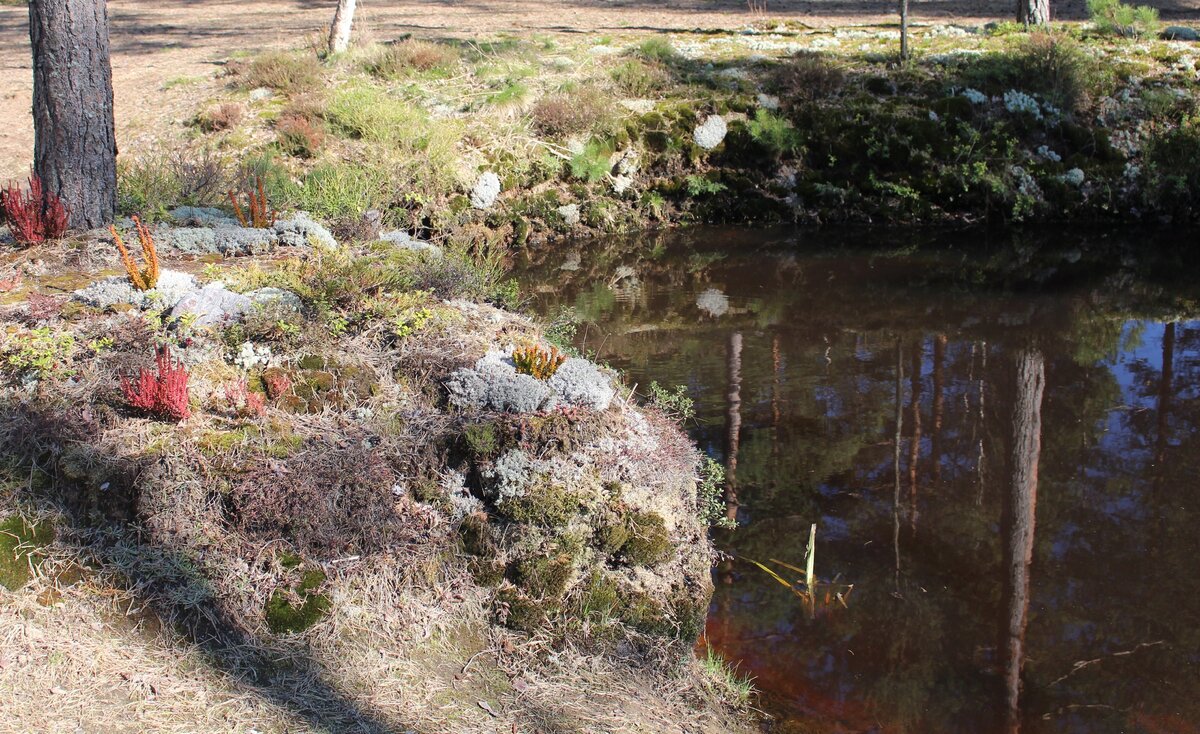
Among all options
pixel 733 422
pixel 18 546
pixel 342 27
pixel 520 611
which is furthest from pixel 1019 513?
pixel 342 27

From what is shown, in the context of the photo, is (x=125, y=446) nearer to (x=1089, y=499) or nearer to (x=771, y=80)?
(x=1089, y=499)

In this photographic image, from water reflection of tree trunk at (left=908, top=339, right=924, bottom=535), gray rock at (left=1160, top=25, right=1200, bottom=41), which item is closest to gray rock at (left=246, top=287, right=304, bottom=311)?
water reflection of tree trunk at (left=908, top=339, right=924, bottom=535)

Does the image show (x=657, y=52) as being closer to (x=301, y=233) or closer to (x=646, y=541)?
(x=301, y=233)

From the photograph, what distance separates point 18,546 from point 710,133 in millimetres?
11577

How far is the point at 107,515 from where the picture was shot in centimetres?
512

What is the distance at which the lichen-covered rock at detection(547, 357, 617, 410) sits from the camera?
580cm

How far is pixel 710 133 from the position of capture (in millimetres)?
14609

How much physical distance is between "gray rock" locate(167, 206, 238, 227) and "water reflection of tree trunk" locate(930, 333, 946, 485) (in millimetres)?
6060

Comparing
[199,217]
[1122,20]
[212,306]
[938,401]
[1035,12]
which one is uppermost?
[1035,12]

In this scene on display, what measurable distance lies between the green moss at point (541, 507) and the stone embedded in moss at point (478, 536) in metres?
0.12

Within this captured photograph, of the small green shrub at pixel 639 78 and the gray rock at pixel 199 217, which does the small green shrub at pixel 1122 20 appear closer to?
the small green shrub at pixel 639 78

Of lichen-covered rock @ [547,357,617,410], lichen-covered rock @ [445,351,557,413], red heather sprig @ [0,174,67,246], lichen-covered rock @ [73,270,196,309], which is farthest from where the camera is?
red heather sprig @ [0,174,67,246]

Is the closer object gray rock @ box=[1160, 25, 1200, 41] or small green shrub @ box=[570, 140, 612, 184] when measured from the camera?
small green shrub @ box=[570, 140, 612, 184]

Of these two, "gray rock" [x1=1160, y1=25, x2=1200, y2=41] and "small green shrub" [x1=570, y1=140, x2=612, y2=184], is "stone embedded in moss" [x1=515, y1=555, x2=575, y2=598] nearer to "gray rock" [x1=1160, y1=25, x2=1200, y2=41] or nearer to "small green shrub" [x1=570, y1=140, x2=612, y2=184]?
"small green shrub" [x1=570, y1=140, x2=612, y2=184]
